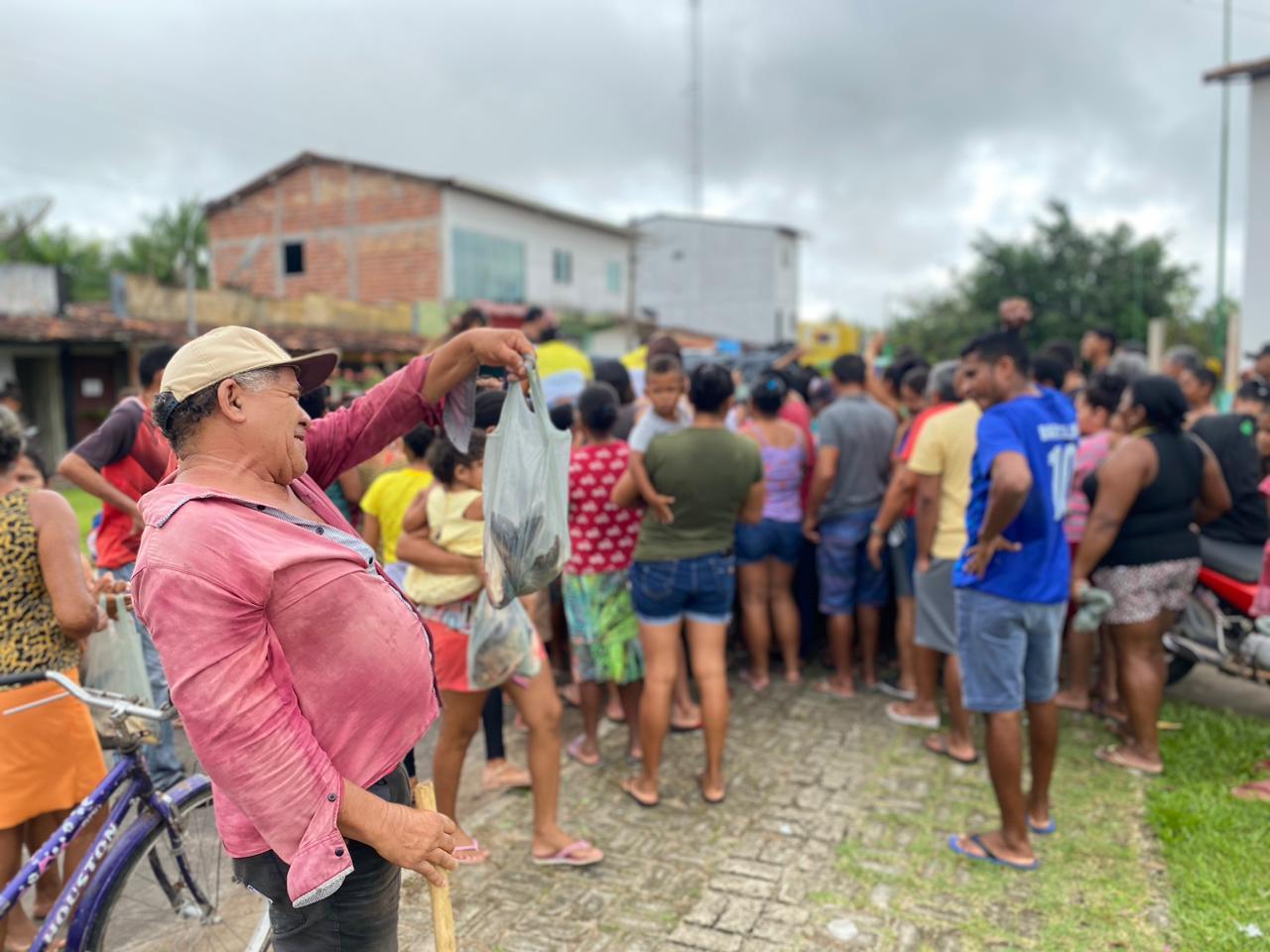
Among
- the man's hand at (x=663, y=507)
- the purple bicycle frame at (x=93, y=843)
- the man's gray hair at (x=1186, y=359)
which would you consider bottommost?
the purple bicycle frame at (x=93, y=843)

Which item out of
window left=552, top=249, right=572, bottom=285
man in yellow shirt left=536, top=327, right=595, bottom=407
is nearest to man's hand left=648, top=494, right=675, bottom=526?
man in yellow shirt left=536, top=327, right=595, bottom=407

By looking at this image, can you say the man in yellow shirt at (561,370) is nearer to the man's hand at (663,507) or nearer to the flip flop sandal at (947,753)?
the man's hand at (663,507)

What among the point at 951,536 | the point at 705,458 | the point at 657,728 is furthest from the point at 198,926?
the point at 951,536

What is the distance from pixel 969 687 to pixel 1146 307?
2636cm

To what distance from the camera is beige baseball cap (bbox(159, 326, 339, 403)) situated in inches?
65.7

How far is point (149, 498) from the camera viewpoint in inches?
65.1

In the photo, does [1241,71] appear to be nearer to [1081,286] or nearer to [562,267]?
[1081,286]

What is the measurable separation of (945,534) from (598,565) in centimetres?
188

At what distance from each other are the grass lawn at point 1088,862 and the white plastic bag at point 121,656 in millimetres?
2614

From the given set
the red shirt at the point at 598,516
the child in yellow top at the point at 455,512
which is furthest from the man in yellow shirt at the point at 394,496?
the red shirt at the point at 598,516

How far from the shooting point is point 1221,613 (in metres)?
4.74

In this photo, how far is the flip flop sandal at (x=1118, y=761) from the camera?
4.27 m

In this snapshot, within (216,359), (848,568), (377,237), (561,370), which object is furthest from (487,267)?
(216,359)

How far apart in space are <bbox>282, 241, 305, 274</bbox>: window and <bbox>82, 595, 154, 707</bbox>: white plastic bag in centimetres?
2610
